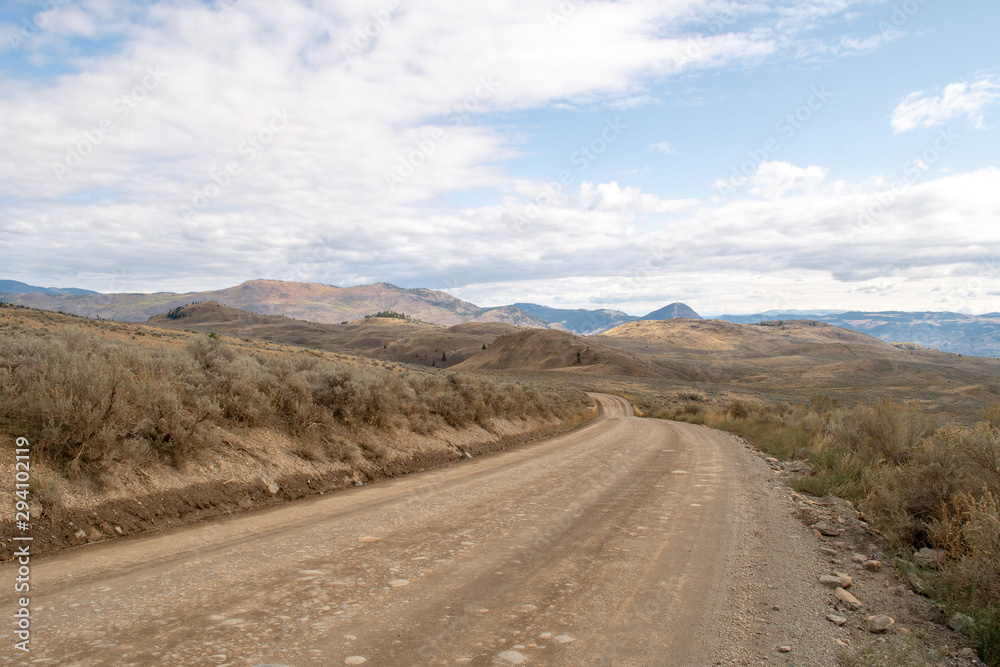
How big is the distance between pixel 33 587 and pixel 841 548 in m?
8.71

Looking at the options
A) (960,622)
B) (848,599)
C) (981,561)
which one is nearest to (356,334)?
(848,599)

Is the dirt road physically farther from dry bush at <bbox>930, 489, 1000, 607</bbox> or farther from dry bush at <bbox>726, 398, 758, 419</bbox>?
dry bush at <bbox>726, 398, 758, 419</bbox>

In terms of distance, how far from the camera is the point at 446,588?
480 cm

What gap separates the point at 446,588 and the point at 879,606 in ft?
13.3

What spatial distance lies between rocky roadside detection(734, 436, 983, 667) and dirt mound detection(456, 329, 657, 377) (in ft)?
270

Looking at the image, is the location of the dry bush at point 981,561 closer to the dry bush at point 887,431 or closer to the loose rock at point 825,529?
the loose rock at point 825,529

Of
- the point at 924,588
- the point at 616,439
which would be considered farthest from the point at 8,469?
the point at 616,439

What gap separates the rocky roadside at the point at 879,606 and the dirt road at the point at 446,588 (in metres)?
0.24

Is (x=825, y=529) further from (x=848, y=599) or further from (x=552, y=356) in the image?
(x=552, y=356)

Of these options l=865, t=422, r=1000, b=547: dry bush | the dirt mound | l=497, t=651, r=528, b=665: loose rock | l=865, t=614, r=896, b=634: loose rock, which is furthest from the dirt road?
the dirt mound

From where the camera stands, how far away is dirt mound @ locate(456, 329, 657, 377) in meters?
92.6

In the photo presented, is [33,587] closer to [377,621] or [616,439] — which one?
[377,621]

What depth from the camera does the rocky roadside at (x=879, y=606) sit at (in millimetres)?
3834

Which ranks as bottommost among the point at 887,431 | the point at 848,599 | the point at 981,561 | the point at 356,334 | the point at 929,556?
the point at 848,599
